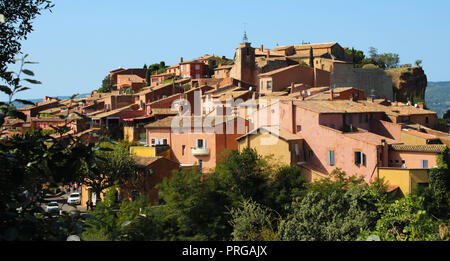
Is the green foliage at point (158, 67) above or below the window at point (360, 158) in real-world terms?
above

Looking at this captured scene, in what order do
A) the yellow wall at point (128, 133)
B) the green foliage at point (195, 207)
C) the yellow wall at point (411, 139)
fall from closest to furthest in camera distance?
the green foliage at point (195, 207) < the yellow wall at point (411, 139) < the yellow wall at point (128, 133)

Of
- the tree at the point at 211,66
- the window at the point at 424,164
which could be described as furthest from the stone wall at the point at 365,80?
the window at the point at 424,164

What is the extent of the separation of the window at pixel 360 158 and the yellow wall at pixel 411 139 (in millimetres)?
5535

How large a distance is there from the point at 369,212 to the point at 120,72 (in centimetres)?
5681

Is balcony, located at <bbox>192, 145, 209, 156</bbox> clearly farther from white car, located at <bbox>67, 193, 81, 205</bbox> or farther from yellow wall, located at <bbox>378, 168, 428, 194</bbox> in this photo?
yellow wall, located at <bbox>378, 168, 428, 194</bbox>

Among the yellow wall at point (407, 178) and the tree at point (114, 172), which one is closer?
the yellow wall at point (407, 178)

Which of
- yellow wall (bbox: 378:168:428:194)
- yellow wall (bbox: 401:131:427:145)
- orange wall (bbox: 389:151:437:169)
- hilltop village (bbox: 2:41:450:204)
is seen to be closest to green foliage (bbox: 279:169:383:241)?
yellow wall (bbox: 378:168:428:194)

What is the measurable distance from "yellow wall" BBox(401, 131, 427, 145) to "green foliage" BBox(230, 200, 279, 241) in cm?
1084

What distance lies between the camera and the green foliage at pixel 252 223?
20.3 meters

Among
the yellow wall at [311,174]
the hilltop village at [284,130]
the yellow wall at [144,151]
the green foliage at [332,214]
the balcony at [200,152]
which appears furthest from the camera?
the yellow wall at [144,151]

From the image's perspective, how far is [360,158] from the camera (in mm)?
26047

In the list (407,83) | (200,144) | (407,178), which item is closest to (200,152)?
(200,144)

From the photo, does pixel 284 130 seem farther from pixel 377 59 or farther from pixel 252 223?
pixel 377 59

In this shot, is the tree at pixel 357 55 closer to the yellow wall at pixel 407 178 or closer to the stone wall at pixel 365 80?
the stone wall at pixel 365 80
